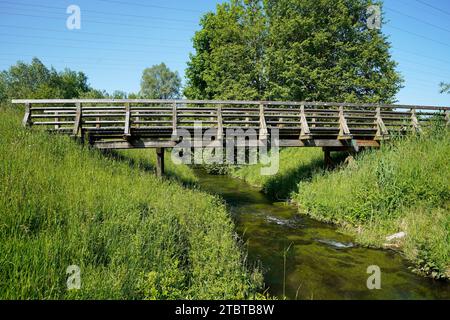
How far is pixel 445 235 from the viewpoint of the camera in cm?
696

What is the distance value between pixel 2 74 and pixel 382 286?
4123 inches

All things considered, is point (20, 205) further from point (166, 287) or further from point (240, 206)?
point (240, 206)

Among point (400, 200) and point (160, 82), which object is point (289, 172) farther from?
point (160, 82)

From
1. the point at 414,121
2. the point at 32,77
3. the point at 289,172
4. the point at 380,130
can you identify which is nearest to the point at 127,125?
the point at 289,172

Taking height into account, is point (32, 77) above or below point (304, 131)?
above

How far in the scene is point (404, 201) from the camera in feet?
30.7

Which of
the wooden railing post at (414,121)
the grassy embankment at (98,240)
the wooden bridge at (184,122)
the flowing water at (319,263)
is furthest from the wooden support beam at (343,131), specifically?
the grassy embankment at (98,240)

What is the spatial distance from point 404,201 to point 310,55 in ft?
66.5

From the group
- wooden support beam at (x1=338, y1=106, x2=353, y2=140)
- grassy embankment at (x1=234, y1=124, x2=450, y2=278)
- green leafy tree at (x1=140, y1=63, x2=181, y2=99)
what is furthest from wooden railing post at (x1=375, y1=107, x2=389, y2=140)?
green leafy tree at (x1=140, y1=63, x2=181, y2=99)

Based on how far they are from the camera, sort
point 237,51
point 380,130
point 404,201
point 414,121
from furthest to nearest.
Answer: point 237,51 → point 414,121 → point 380,130 → point 404,201

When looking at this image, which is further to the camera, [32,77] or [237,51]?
[32,77]

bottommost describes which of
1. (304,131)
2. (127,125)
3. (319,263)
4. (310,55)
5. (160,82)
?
(319,263)

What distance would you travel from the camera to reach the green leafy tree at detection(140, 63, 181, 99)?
262 ft
